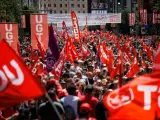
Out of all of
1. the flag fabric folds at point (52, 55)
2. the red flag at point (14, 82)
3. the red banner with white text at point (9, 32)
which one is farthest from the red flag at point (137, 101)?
the red banner with white text at point (9, 32)

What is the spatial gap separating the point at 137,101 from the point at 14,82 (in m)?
1.55

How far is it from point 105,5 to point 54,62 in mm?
120341

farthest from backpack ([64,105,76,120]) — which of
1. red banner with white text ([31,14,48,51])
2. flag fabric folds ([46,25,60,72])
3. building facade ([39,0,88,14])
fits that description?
building facade ([39,0,88,14])

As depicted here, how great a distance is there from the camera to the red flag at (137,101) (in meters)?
7.05

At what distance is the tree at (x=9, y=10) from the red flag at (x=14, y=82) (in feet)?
120

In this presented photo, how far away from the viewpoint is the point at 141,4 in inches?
2751

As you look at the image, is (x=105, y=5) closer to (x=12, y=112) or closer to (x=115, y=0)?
(x=115, y=0)

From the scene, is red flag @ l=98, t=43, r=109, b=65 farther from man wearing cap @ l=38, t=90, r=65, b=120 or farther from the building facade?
the building facade

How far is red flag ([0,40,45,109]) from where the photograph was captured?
24.2 feet

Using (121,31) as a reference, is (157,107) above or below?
above

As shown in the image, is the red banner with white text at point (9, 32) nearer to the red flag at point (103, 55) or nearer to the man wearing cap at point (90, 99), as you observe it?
the red flag at point (103, 55)

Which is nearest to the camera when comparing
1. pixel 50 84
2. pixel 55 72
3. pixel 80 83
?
pixel 50 84

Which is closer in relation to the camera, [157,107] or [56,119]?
[157,107]

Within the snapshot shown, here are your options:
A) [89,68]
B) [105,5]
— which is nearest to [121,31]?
[105,5]
